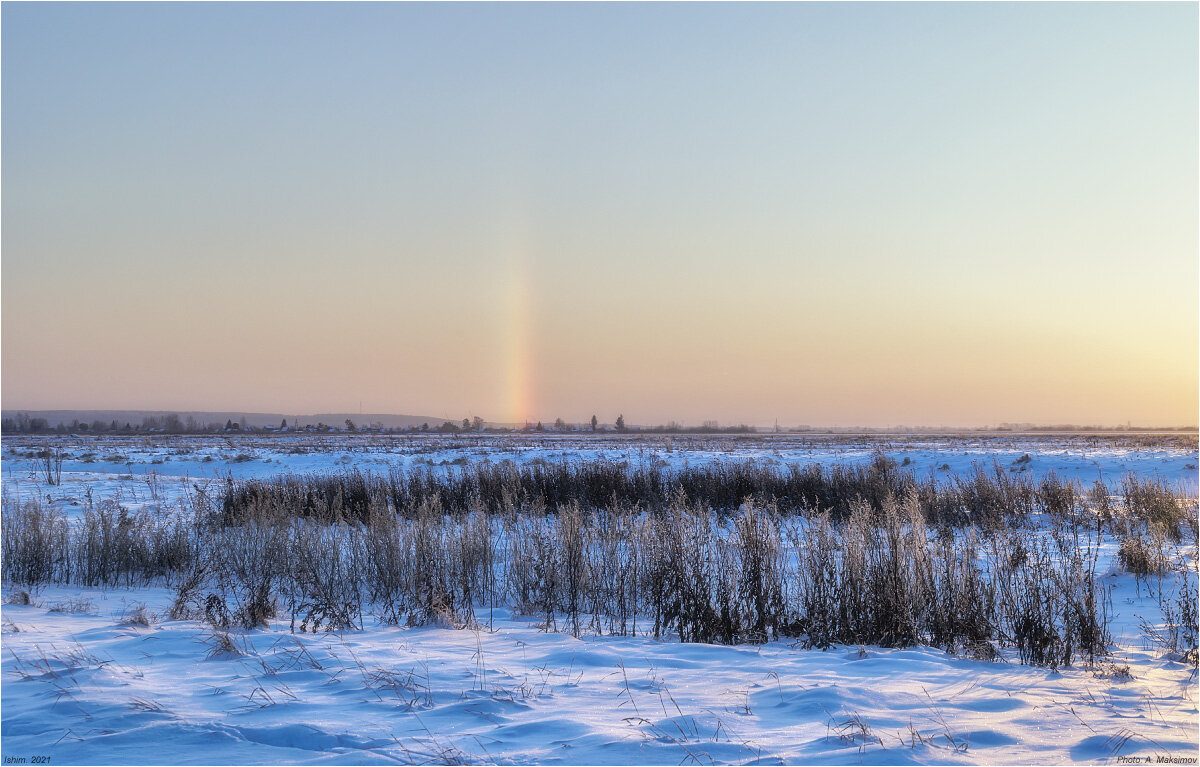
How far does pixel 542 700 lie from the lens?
5172 millimetres

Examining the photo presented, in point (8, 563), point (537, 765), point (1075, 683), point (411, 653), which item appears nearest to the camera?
point (537, 765)

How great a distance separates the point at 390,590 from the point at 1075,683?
738 cm

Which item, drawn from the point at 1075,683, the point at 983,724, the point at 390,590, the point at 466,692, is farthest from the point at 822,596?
the point at 390,590

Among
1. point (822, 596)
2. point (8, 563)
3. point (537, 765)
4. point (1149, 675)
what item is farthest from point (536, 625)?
point (8, 563)

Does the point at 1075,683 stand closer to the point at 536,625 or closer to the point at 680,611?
the point at 680,611

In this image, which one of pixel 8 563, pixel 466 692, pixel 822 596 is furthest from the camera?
pixel 8 563

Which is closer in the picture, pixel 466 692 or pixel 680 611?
pixel 466 692

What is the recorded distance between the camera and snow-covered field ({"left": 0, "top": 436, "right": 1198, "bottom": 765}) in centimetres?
427

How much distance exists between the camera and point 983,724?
476 cm

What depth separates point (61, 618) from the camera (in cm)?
773

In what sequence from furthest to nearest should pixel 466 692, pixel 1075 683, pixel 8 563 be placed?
pixel 8 563, pixel 1075 683, pixel 466 692

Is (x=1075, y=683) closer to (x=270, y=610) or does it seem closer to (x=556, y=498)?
(x=270, y=610)

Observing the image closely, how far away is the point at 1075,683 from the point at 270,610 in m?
7.68

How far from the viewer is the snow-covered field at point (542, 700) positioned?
14.0 feet
